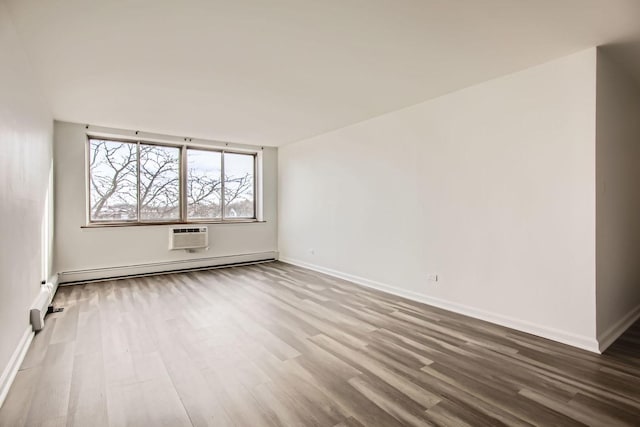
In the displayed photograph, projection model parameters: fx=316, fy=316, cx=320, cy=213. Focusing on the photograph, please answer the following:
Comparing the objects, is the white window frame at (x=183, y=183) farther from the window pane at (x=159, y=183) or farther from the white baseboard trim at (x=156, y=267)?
the white baseboard trim at (x=156, y=267)

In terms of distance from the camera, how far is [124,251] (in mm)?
5273

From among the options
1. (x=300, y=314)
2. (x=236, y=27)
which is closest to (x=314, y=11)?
(x=236, y=27)

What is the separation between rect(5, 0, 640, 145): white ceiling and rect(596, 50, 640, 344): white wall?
628 mm

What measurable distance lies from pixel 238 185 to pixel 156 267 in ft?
7.24

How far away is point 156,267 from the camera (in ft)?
18.1

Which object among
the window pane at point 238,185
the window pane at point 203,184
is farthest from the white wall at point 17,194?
the window pane at point 238,185

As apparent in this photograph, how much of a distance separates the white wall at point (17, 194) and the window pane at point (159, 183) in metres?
2.17

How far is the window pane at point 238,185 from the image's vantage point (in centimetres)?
647

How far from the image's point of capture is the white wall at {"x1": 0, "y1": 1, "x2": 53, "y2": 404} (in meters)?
2.06

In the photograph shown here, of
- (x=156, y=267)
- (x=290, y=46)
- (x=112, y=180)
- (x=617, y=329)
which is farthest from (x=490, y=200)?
(x=112, y=180)

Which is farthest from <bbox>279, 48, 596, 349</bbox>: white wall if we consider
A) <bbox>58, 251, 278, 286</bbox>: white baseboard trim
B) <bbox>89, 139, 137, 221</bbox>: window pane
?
<bbox>89, 139, 137, 221</bbox>: window pane

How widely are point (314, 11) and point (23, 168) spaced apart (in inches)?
104

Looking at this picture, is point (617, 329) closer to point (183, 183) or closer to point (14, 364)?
point (14, 364)

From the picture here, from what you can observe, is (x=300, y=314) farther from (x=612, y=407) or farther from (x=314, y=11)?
(x=314, y=11)
